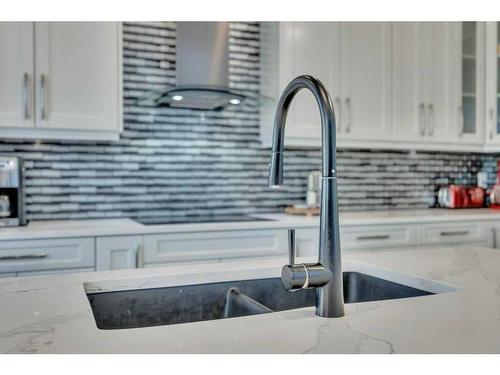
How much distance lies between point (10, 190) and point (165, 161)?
880 mm

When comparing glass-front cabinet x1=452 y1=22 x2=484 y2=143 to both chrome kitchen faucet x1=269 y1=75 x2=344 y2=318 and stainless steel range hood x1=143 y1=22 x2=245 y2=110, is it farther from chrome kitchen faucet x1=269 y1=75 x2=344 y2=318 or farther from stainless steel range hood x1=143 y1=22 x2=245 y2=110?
chrome kitchen faucet x1=269 y1=75 x2=344 y2=318

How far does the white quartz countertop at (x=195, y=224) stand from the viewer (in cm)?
230

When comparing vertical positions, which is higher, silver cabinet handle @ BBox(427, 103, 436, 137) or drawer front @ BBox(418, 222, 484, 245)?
silver cabinet handle @ BBox(427, 103, 436, 137)

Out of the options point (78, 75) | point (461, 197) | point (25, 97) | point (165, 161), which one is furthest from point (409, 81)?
point (25, 97)

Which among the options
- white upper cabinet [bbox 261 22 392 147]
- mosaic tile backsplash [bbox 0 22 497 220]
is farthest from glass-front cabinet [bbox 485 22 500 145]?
mosaic tile backsplash [bbox 0 22 497 220]

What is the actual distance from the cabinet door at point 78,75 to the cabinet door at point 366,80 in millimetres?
1382

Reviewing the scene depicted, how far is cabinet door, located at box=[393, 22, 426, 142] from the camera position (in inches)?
133

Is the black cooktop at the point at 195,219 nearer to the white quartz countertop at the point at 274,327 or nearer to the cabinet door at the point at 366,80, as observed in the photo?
the cabinet door at the point at 366,80

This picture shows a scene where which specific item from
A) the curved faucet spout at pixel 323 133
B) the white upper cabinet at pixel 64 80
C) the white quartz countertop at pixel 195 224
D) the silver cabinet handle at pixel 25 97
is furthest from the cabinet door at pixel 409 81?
the curved faucet spout at pixel 323 133

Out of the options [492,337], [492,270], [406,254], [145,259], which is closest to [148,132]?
[145,259]

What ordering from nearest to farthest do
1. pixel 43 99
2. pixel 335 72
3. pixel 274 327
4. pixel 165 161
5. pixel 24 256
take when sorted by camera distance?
1. pixel 274 327
2. pixel 24 256
3. pixel 43 99
4. pixel 165 161
5. pixel 335 72

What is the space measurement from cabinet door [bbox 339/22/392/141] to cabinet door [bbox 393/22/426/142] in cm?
6

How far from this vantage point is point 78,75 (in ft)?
8.45

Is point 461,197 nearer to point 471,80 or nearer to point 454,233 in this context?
point 454,233
